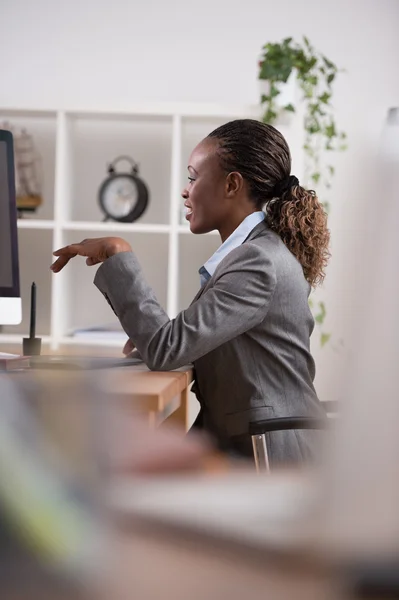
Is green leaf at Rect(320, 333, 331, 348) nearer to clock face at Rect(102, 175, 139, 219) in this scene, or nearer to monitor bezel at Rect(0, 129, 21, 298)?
clock face at Rect(102, 175, 139, 219)

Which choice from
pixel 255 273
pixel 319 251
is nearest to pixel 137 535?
pixel 255 273

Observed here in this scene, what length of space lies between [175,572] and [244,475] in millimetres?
59

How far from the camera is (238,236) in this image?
1.79m

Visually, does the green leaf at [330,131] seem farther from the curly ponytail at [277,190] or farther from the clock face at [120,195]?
the curly ponytail at [277,190]

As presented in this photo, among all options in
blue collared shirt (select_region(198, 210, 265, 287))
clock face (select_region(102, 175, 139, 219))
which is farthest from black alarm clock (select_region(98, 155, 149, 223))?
blue collared shirt (select_region(198, 210, 265, 287))

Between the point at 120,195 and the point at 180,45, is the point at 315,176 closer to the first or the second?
the point at 120,195

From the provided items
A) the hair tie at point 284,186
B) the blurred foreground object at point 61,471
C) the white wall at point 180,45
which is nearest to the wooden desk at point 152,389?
the blurred foreground object at point 61,471

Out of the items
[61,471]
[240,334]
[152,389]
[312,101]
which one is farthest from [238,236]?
[312,101]

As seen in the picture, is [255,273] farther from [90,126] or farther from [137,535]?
[90,126]

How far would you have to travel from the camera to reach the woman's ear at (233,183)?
1.84 m

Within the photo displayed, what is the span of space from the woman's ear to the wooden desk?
0.38 meters

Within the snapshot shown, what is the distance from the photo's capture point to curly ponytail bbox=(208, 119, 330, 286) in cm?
178

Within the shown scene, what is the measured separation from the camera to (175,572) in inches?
12.0

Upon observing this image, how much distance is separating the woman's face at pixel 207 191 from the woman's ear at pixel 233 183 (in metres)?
0.01
